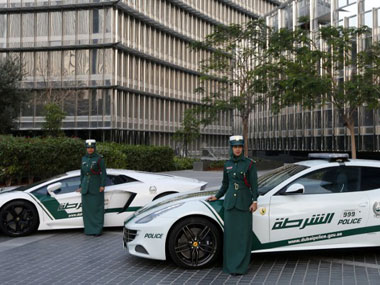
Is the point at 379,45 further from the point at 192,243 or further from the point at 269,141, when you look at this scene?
the point at 269,141

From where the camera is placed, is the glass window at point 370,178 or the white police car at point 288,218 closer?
the white police car at point 288,218

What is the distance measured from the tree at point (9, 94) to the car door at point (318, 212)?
2241 centimetres

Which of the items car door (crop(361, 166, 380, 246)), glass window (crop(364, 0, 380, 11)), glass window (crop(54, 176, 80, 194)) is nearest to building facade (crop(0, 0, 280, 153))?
glass window (crop(364, 0, 380, 11))

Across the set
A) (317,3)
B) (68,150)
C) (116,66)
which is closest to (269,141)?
(317,3)

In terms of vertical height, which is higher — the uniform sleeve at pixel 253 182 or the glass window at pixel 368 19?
the glass window at pixel 368 19

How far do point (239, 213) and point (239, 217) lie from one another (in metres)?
0.05

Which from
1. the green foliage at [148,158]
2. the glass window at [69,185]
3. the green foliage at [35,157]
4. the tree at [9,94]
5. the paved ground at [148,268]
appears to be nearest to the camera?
the paved ground at [148,268]

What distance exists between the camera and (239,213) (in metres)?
5.77

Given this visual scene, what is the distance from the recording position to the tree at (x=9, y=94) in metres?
25.5

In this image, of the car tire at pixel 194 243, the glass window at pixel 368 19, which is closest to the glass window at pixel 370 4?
the glass window at pixel 368 19

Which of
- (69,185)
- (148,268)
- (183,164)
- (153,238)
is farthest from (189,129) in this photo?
(153,238)

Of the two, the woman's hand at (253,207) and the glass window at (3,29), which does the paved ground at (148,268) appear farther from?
the glass window at (3,29)

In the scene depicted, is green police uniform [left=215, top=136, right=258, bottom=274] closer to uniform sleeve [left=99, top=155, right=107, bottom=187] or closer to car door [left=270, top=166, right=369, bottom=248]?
car door [left=270, top=166, right=369, bottom=248]

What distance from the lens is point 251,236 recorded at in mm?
5812
